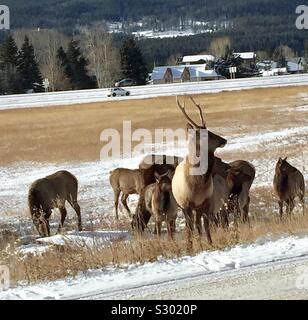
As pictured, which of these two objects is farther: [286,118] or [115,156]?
[286,118]

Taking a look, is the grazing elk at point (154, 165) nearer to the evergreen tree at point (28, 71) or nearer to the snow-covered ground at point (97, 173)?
the snow-covered ground at point (97, 173)

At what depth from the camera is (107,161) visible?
3008cm

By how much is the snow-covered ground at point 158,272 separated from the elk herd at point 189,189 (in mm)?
825

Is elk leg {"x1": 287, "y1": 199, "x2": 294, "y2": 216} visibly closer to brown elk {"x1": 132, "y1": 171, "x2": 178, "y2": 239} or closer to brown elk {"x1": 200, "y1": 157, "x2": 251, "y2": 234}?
brown elk {"x1": 200, "y1": 157, "x2": 251, "y2": 234}

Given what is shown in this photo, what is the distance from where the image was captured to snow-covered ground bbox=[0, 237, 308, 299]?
23.9 feet

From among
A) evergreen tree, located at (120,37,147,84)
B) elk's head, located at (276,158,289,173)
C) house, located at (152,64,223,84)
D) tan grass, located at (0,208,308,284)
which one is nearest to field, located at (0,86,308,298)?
tan grass, located at (0,208,308,284)

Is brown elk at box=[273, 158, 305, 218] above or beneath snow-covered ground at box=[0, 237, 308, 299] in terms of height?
beneath

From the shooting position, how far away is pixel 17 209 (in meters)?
21.7

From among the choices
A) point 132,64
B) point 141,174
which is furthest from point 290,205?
point 132,64

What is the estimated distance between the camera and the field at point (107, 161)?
9.17 meters

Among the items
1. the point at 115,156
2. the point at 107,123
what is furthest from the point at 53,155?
the point at 107,123

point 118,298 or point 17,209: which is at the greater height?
point 118,298

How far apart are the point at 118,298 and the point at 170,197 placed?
236 inches
